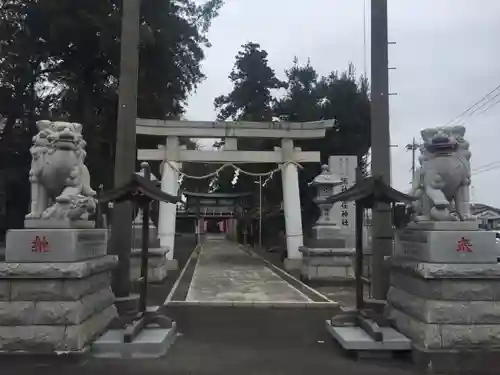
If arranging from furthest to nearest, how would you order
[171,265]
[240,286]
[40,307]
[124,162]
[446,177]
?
[171,265] < [240,286] < [124,162] < [446,177] < [40,307]

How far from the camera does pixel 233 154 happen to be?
1933cm

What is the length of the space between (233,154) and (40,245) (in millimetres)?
13205

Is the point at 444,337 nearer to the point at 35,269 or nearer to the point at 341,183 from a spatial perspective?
the point at 35,269

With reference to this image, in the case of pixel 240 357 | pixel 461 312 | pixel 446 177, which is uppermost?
pixel 446 177

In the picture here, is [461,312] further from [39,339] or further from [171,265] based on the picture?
[171,265]

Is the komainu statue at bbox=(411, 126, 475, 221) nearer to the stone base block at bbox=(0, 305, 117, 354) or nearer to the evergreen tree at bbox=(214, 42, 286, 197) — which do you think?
the stone base block at bbox=(0, 305, 117, 354)

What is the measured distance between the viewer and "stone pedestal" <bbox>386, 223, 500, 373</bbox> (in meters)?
6.20

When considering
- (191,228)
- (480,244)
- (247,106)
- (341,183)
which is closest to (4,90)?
(341,183)

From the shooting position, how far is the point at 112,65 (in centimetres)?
1875

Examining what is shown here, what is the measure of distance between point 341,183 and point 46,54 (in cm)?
1106

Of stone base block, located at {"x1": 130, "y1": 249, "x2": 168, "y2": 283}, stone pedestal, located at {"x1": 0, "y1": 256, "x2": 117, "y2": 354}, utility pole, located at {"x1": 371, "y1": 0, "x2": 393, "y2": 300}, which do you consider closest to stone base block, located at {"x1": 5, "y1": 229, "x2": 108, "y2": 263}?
stone pedestal, located at {"x1": 0, "y1": 256, "x2": 117, "y2": 354}

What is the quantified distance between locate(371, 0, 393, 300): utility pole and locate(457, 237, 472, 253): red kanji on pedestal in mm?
2788

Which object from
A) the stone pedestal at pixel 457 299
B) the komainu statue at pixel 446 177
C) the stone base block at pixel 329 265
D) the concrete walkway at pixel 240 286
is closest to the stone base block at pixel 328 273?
the stone base block at pixel 329 265

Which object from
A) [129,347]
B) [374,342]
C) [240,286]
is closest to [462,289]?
[374,342]
